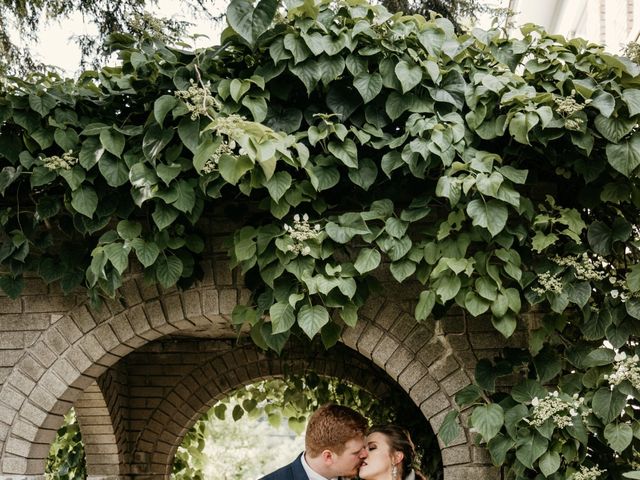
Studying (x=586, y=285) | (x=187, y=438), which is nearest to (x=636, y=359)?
(x=586, y=285)

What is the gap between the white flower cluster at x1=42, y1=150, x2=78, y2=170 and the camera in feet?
12.9

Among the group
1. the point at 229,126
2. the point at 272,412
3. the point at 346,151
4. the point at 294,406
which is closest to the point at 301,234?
the point at 346,151

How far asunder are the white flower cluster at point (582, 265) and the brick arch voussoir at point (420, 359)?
741 millimetres

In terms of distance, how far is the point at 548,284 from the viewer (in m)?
3.75

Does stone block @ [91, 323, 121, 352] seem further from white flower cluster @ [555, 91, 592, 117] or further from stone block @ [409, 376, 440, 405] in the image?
white flower cluster @ [555, 91, 592, 117]

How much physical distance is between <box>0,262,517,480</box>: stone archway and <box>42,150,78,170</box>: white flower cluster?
0.79 m

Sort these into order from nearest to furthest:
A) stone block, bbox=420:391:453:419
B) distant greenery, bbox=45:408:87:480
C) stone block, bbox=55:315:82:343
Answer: stone block, bbox=420:391:453:419
stone block, bbox=55:315:82:343
distant greenery, bbox=45:408:87:480

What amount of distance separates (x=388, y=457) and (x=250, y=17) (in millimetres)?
2315

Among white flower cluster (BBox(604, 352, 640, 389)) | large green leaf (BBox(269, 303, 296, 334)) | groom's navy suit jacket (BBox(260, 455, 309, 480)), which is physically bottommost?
groom's navy suit jacket (BBox(260, 455, 309, 480))

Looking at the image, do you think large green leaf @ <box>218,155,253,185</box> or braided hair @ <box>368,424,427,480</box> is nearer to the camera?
large green leaf @ <box>218,155,253,185</box>

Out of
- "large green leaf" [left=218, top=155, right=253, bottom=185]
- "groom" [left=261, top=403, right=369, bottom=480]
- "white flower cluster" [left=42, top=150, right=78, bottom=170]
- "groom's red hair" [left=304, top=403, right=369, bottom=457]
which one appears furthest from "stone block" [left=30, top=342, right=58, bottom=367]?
"large green leaf" [left=218, top=155, right=253, bottom=185]

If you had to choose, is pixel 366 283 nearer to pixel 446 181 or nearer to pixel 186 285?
pixel 446 181

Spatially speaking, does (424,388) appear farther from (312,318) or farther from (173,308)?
(173,308)

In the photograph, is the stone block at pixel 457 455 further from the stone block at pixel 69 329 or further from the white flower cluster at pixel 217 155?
the stone block at pixel 69 329
